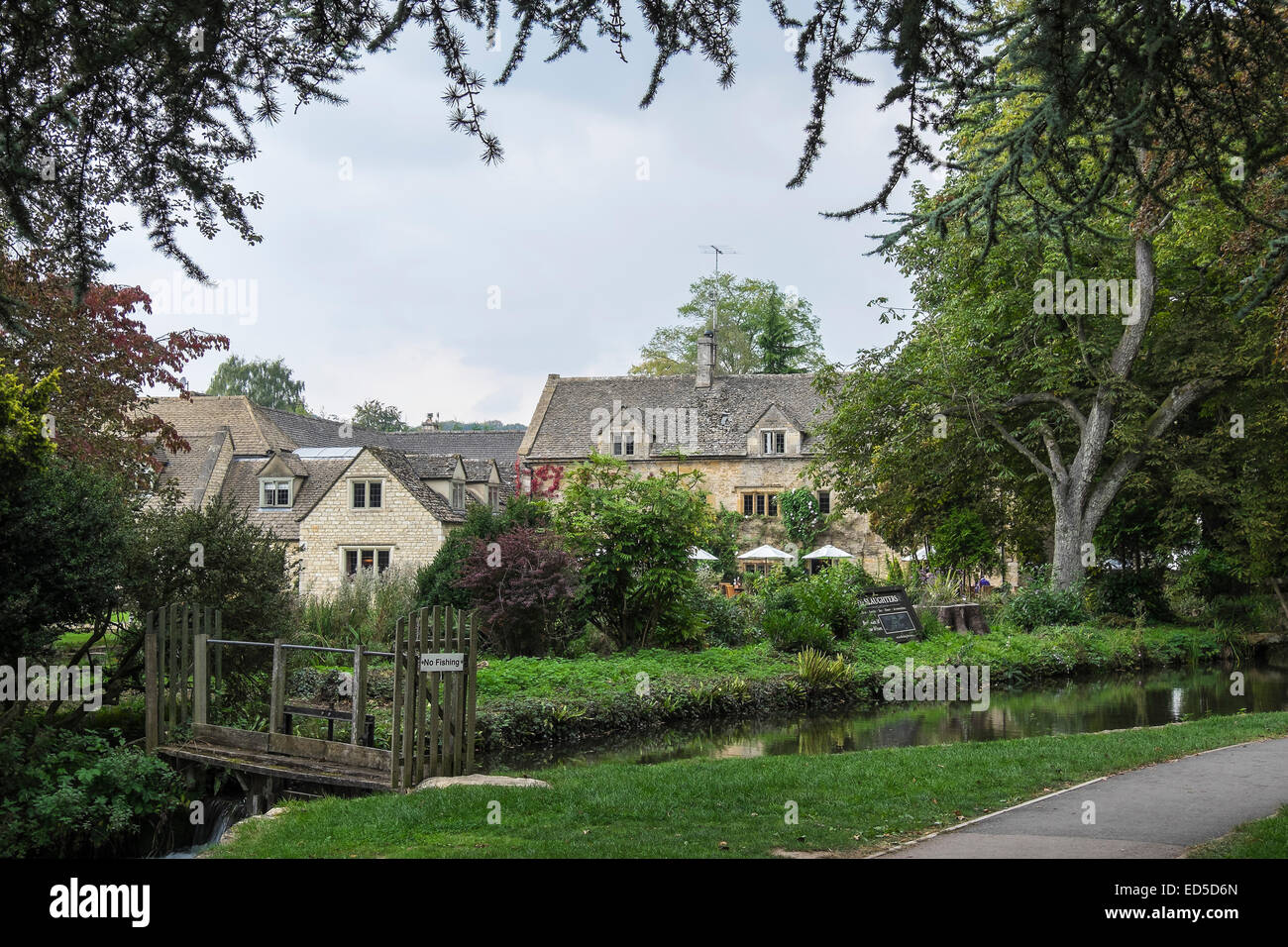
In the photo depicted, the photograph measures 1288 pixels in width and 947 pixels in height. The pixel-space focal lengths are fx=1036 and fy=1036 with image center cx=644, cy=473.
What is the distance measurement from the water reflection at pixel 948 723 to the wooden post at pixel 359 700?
2.25 meters

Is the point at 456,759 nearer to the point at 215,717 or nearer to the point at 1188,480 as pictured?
the point at 215,717

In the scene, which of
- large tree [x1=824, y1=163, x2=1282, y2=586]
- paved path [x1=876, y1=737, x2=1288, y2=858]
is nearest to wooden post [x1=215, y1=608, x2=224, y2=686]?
paved path [x1=876, y1=737, x2=1288, y2=858]

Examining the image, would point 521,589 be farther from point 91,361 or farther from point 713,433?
point 713,433

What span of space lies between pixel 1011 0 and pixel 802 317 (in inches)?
1480

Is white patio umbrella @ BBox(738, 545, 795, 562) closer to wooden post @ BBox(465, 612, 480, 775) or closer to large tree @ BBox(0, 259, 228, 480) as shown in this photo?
large tree @ BBox(0, 259, 228, 480)

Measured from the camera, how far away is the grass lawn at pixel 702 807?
700cm

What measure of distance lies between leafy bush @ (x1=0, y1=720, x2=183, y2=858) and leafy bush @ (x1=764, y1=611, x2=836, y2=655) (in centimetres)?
1199

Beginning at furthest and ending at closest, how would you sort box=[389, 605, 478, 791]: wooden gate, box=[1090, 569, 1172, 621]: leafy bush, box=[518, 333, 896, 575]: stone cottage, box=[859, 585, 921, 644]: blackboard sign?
1. box=[518, 333, 896, 575]: stone cottage
2. box=[1090, 569, 1172, 621]: leafy bush
3. box=[859, 585, 921, 644]: blackboard sign
4. box=[389, 605, 478, 791]: wooden gate

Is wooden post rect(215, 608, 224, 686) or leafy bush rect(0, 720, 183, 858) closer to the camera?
leafy bush rect(0, 720, 183, 858)

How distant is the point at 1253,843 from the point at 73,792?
9.83 metres

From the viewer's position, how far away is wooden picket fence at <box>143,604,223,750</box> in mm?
11586

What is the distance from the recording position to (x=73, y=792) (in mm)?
9812

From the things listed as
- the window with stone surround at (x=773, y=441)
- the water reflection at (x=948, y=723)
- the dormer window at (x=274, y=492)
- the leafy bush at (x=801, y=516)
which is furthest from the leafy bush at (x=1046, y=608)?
the dormer window at (x=274, y=492)

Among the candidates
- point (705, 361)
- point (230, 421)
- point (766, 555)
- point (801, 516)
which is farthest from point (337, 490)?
point (801, 516)
